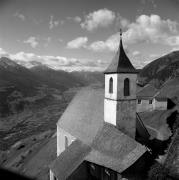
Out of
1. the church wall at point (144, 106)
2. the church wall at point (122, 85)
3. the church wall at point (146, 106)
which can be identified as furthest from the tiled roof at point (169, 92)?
the church wall at point (122, 85)

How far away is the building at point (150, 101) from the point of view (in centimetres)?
5091

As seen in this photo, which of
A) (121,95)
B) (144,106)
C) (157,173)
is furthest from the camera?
(144,106)

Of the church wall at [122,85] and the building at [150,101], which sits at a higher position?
the church wall at [122,85]

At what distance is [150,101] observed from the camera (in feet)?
173

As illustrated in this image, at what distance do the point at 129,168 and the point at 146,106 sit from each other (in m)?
36.8

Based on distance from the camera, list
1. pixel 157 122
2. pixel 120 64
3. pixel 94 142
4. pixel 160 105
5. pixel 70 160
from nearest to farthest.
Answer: pixel 94 142
pixel 120 64
pixel 70 160
pixel 157 122
pixel 160 105

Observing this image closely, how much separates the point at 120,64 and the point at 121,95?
3.81 meters

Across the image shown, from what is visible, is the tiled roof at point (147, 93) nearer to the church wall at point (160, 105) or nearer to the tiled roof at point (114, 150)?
the church wall at point (160, 105)

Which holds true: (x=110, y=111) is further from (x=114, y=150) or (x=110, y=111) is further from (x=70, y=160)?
(x=70, y=160)

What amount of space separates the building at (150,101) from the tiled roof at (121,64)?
31.8 m

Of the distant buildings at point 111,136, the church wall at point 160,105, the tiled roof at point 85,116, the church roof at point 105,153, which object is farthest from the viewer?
the church wall at point 160,105

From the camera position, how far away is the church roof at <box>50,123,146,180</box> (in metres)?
18.9

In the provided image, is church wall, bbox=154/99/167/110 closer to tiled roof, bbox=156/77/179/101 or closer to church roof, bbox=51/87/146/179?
tiled roof, bbox=156/77/179/101

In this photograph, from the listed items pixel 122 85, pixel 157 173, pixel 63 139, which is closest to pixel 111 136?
pixel 157 173
